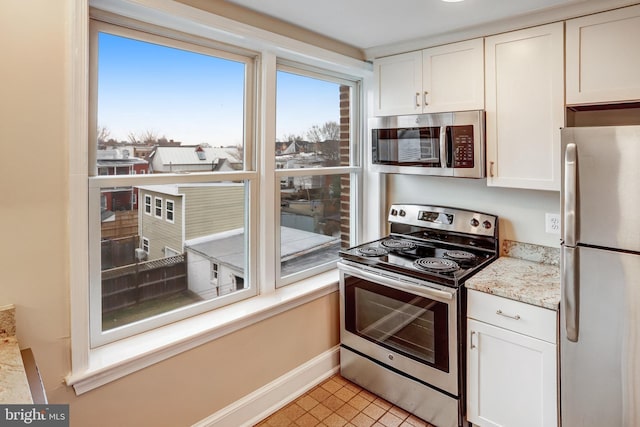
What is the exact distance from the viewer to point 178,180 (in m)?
1.90

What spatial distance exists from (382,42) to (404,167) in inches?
33.8

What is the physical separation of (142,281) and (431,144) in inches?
72.4

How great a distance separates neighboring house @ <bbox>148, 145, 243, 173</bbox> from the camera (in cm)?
188

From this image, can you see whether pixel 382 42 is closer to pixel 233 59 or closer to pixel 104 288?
pixel 233 59

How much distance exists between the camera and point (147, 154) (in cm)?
183

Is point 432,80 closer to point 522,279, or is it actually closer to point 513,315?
point 522,279

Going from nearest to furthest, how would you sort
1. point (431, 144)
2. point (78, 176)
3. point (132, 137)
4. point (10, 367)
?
1. point (10, 367)
2. point (78, 176)
3. point (132, 137)
4. point (431, 144)

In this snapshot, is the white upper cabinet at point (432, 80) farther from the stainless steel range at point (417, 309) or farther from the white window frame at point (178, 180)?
the stainless steel range at point (417, 309)

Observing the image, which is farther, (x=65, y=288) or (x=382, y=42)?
(x=382, y=42)

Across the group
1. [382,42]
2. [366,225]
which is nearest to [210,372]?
[366,225]

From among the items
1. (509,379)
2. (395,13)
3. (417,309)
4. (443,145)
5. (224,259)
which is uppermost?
(395,13)

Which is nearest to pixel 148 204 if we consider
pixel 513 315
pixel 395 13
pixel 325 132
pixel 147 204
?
pixel 147 204

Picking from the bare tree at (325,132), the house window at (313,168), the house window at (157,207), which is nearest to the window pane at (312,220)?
the house window at (313,168)

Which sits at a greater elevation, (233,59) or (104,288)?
(233,59)
